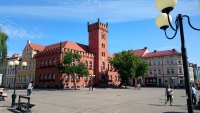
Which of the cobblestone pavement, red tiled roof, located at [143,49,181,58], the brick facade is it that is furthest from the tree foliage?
red tiled roof, located at [143,49,181,58]

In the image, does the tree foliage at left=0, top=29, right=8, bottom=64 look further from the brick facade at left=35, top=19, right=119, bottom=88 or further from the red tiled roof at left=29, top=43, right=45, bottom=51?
the red tiled roof at left=29, top=43, right=45, bottom=51

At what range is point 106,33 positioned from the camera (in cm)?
5541

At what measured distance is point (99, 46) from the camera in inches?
2025

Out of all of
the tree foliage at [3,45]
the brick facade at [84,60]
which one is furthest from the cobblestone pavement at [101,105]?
the brick facade at [84,60]

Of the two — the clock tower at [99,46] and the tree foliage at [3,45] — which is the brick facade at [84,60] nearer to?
the clock tower at [99,46]

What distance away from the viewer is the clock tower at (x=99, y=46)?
168ft

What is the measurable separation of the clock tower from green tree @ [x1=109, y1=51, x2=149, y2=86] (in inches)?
238

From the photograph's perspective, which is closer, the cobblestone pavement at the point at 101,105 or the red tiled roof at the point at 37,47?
the cobblestone pavement at the point at 101,105

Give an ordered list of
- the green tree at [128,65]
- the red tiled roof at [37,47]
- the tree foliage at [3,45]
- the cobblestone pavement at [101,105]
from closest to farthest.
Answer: the cobblestone pavement at [101,105], the tree foliage at [3,45], the green tree at [128,65], the red tiled roof at [37,47]

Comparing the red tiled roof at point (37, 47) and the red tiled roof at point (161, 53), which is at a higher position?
the red tiled roof at point (37, 47)

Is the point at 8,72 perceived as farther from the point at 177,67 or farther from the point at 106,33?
the point at 177,67

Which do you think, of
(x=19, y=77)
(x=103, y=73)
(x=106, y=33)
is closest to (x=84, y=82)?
(x=103, y=73)

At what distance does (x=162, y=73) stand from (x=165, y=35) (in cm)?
5958

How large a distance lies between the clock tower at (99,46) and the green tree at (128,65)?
6051 mm
